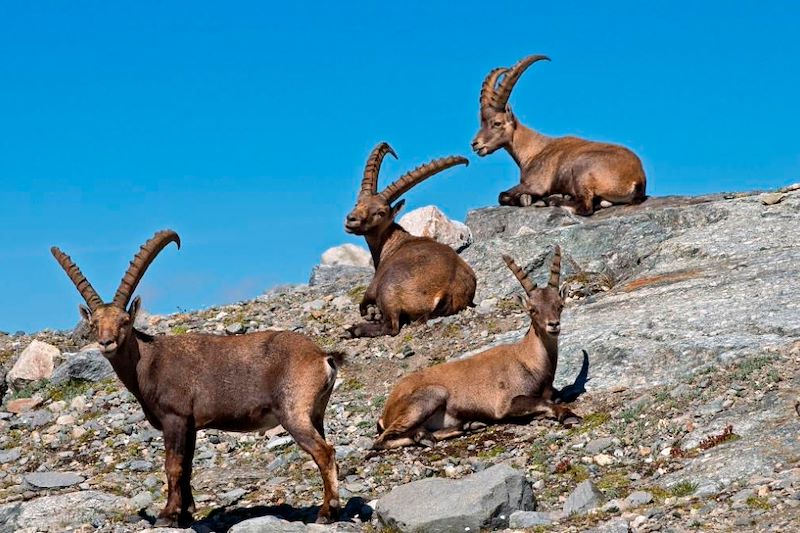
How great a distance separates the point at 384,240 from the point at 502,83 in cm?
587

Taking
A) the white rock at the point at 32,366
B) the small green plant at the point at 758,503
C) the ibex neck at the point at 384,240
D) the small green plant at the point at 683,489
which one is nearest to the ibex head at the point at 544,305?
the small green plant at the point at 683,489

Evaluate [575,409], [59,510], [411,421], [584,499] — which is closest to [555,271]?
[575,409]

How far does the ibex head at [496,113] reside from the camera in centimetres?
2611

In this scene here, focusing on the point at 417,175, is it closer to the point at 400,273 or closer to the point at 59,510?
the point at 400,273

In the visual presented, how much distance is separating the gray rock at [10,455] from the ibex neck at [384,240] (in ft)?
23.9

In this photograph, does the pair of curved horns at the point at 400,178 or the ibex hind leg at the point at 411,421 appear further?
the pair of curved horns at the point at 400,178

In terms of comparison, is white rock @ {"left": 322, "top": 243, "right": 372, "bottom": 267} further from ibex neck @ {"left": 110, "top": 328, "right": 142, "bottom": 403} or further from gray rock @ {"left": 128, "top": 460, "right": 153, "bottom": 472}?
ibex neck @ {"left": 110, "top": 328, "right": 142, "bottom": 403}

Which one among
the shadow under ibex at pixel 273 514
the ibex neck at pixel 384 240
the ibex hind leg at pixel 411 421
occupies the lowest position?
the shadow under ibex at pixel 273 514

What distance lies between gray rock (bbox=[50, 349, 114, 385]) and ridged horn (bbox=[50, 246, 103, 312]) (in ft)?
22.7

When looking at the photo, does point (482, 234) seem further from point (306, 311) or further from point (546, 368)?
point (546, 368)

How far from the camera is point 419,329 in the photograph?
752 inches

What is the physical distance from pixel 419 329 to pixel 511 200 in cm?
682

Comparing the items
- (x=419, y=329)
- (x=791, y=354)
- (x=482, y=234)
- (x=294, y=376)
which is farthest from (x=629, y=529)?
(x=482, y=234)

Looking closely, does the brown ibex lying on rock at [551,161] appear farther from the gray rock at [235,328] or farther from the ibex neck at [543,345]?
the ibex neck at [543,345]
